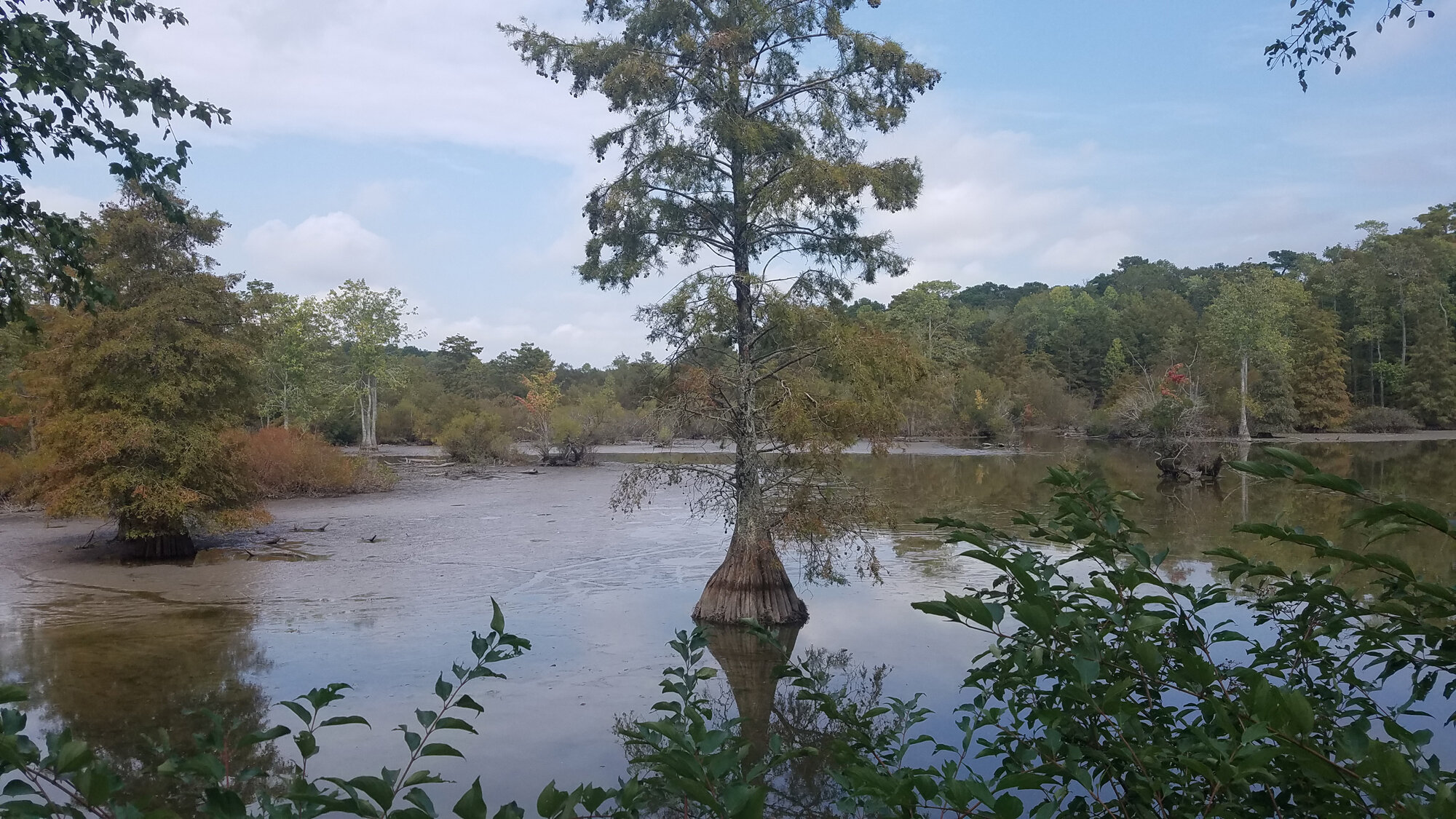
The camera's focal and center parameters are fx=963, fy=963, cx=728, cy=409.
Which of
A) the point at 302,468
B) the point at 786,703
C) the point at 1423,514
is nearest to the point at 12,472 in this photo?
the point at 302,468

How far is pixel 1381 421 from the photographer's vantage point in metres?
48.7

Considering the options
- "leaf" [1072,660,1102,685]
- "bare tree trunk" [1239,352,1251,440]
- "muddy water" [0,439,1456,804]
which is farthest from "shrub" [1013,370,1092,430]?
"leaf" [1072,660,1102,685]

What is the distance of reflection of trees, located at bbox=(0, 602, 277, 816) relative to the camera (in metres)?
7.34

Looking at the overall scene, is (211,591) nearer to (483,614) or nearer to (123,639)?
(123,639)

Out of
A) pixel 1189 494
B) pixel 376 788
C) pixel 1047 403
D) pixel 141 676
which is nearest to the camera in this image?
pixel 376 788

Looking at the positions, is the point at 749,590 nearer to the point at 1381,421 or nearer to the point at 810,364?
the point at 810,364

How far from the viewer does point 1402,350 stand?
161 feet

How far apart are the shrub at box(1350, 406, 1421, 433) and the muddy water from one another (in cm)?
3085

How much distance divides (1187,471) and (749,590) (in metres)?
19.1

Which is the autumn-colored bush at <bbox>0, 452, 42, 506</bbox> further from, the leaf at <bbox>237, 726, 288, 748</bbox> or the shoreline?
the leaf at <bbox>237, 726, 288, 748</bbox>

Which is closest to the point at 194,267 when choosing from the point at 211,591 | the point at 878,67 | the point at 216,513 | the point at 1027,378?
the point at 216,513

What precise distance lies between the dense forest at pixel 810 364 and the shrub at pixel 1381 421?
13cm

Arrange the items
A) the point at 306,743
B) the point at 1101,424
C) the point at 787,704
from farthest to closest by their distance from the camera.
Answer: the point at 1101,424 < the point at 787,704 < the point at 306,743

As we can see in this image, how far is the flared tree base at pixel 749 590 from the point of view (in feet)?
37.1
